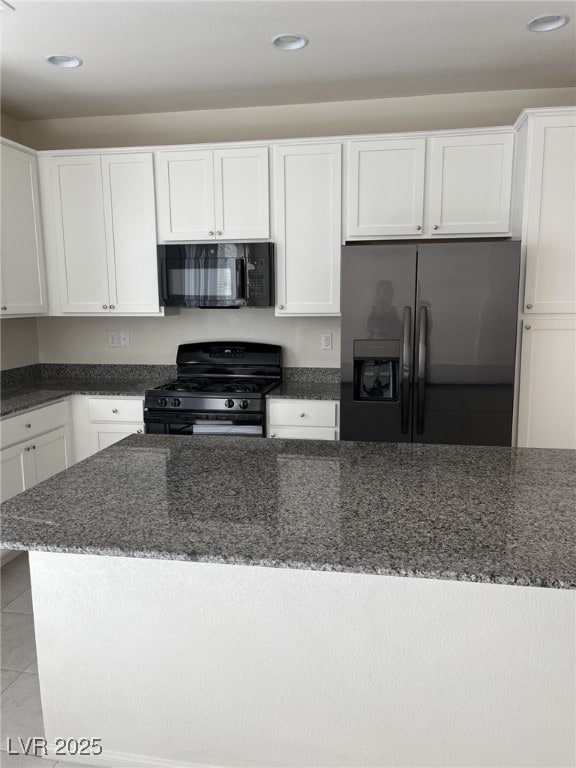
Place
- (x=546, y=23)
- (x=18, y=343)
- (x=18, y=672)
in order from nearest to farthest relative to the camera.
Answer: (x=18, y=672)
(x=546, y=23)
(x=18, y=343)

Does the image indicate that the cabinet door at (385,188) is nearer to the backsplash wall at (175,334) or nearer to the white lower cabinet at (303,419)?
the backsplash wall at (175,334)

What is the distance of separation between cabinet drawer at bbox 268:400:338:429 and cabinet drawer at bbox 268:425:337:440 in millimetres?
24

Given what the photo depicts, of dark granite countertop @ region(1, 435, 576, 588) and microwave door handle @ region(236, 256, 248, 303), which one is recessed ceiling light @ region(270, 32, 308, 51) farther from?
dark granite countertop @ region(1, 435, 576, 588)

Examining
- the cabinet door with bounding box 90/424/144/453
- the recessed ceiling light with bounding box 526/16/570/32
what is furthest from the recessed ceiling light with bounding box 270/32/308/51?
the cabinet door with bounding box 90/424/144/453

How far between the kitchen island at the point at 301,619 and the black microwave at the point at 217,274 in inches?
74.8

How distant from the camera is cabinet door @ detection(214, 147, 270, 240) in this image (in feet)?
10.9

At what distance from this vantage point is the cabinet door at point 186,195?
337 cm

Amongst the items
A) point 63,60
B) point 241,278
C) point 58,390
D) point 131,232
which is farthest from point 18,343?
point 63,60

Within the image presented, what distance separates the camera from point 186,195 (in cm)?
341

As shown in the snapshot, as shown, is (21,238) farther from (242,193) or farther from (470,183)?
(470,183)

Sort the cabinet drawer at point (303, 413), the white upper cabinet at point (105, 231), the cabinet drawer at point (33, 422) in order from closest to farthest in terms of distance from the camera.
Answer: the cabinet drawer at point (33, 422) < the cabinet drawer at point (303, 413) < the white upper cabinet at point (105, 231)

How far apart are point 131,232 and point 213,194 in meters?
0.59

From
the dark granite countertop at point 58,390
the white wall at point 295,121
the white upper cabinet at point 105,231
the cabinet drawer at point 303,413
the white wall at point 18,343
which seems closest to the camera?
the dark granite countertop at point 58,390

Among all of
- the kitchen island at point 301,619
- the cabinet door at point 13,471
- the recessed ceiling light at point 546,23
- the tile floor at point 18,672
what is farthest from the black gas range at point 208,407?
the recessed ceiling light at point 546,23
